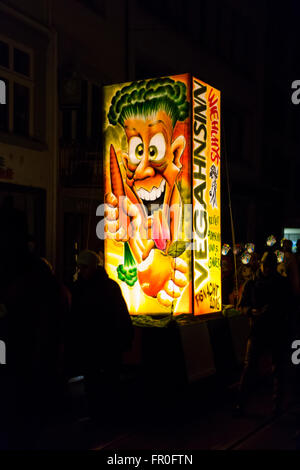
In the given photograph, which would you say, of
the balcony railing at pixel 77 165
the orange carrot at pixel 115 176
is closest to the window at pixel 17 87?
the balcony railing at pixel 77 165

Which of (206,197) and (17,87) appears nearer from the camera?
(206,197)

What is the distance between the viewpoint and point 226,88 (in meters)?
23.8

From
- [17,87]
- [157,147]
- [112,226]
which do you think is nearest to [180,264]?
[112,226]

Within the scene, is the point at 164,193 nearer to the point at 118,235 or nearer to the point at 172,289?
the point at 118,235

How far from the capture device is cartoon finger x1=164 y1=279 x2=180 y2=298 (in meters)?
8.78

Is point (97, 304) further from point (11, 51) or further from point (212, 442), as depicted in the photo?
point (11, 51)

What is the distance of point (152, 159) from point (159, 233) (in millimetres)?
1040

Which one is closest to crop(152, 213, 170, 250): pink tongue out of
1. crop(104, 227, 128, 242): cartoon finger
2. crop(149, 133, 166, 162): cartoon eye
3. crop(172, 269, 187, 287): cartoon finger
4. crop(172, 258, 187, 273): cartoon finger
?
crop(172, 258, 187, 273): cartoon finger

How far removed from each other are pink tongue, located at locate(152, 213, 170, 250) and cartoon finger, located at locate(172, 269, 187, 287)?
1.34 feet

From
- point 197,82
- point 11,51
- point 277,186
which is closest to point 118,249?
point 197,82

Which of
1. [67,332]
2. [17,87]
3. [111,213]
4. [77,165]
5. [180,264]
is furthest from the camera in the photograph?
[77,165]

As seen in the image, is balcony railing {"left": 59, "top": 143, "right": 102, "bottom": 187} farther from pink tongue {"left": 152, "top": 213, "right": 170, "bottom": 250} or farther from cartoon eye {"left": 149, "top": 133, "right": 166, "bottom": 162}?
pink tongue {"left": 152, "top": 213, "right": 170, "bottom": 250}

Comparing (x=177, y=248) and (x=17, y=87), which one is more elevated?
(x=17, y=87)

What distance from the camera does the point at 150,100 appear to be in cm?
907
